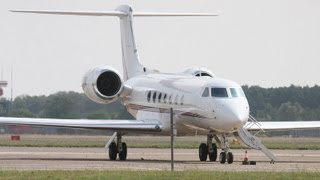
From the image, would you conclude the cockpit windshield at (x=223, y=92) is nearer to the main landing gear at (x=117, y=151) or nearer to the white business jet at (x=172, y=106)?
the white business jet at (x=172, y=106)

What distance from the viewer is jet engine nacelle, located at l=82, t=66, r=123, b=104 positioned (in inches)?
1861

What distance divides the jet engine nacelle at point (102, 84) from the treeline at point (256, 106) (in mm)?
35158

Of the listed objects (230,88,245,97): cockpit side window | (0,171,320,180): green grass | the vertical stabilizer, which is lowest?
(0,171,320,180): green grass

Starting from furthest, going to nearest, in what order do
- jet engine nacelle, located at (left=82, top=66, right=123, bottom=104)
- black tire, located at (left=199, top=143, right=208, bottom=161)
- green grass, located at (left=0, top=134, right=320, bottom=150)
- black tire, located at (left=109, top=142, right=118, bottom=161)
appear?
green grass, located at (left=0, top=134, right=320, bottom=150) < jet engine nacelle, located at (left=82, top=66, right=123, bottom=104) < black tire, located at (left=109, top=142, right=118, bottom=161) < black tire, located at (left=199, top=143, right=208, bottom=161)

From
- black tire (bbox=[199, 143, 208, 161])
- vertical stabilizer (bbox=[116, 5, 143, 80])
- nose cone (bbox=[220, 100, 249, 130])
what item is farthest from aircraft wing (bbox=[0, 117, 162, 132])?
vertical stabilizer (bbox=[116, 5, 143, 80])

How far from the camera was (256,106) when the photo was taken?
9350 centimetres

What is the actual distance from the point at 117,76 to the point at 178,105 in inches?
173

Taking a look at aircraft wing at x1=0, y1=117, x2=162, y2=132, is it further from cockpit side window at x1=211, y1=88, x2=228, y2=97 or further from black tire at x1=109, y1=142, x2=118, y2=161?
cockpit side window at x1=211, y1=88, x2=228, y2=97

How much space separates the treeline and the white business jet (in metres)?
33.9

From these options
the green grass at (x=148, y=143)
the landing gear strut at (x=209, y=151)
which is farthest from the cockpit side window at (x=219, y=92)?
the green grass at (x=148, y=143)

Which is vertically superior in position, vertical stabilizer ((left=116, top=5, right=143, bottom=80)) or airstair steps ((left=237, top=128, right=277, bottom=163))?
vertical stabilizer ((left=116, top=5, right=143, bottom=80))

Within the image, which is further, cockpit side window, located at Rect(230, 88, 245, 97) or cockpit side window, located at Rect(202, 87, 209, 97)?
cockpit side window, located at Rect(202, 87, 209, 97)

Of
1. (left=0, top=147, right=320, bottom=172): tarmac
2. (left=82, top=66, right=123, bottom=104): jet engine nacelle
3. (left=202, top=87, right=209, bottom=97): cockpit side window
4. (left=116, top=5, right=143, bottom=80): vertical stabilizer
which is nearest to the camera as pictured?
(left=0, top=147, right=320, bottom=172): tarmac

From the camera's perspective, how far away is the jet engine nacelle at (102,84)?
47.3 meters
